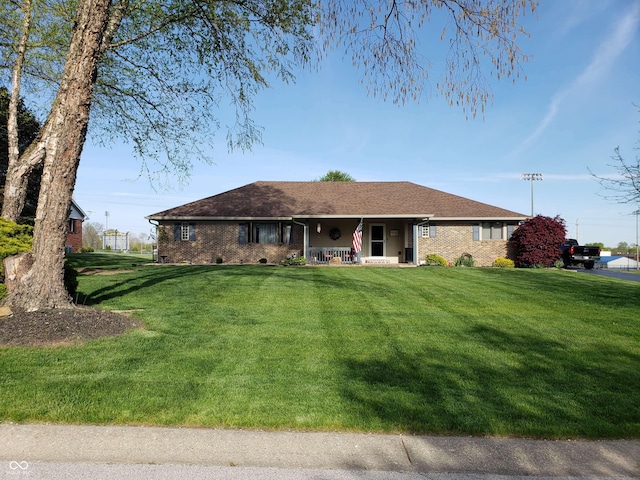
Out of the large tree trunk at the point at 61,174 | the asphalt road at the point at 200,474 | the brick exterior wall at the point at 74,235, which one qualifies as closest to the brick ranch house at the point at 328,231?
the large tree trunk at the point at 61,174

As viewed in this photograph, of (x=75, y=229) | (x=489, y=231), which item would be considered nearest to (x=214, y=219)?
(x=489, y=231)

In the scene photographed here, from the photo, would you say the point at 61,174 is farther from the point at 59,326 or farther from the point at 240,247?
the point at 240,247

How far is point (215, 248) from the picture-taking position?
77.7ft

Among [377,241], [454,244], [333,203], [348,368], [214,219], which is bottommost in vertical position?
[348,368]

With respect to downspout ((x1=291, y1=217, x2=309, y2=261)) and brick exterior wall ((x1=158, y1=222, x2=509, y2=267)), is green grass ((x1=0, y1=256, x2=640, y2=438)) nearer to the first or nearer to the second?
downspout ((x1=291, y1=217, x2=309, y2=261))

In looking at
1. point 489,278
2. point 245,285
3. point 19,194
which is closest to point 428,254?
Result: point 489,278

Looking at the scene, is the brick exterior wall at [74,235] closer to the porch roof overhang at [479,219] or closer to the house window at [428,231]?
the house window at [428,231]

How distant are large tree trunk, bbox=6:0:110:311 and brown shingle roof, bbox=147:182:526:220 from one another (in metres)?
15.3

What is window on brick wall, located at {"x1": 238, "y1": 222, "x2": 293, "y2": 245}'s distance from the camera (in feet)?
77.6

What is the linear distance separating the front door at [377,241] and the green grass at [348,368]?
14.5m

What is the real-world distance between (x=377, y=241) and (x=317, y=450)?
21458 mm

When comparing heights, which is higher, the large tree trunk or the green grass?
the large tree trunk

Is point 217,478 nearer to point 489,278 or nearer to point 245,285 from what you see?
point 245,285

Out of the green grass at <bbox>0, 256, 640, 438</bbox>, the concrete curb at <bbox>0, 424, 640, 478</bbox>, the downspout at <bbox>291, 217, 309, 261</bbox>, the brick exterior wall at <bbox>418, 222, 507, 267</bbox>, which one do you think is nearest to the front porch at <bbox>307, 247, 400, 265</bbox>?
the downspout at <bbox>291, 217, 309, 261</bbox>
